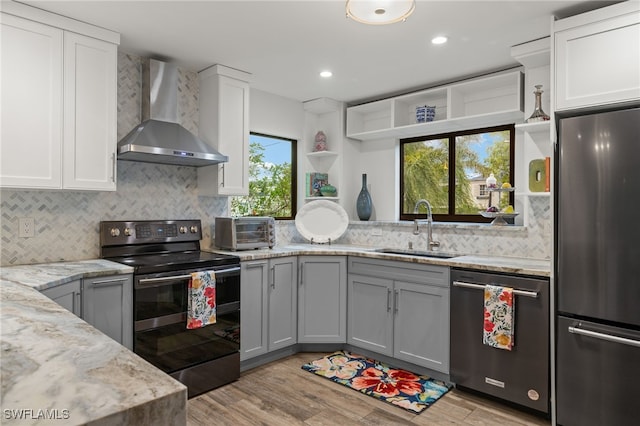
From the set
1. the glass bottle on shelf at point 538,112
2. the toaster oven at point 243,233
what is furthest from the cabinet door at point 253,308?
the glass bottle on shelf at point 538,112

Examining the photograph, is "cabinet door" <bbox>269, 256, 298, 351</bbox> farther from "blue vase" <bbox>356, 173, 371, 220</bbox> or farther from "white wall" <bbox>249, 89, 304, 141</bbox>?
"white wall" <bbox>249, 89, 304, 141</bbox>

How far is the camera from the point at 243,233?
342cm

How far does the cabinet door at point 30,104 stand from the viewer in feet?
7.52

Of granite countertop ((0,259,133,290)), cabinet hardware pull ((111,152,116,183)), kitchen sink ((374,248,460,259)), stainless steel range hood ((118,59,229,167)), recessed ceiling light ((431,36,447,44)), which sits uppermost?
recessed ceiling light ((431,36,447,44))

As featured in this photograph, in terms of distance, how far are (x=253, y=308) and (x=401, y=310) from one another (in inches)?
45.7

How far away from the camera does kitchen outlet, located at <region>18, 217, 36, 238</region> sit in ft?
8.48

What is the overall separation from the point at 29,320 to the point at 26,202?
5.96 ft

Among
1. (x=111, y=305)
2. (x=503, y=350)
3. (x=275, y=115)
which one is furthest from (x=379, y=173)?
(x=111, y=305)

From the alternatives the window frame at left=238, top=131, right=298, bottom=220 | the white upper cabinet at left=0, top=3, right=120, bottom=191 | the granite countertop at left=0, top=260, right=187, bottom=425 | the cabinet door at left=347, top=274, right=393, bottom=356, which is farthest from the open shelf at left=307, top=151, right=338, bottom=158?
the granite countertop at left=0, top=260, right=187, bottom=425

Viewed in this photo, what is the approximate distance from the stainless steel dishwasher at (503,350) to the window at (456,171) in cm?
106

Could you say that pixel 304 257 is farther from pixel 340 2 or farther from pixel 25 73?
pixel 25 73

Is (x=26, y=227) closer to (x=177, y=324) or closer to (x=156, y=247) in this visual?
(x=156, y=247)

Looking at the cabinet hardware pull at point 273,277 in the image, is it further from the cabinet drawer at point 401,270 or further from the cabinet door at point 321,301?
the cabinet drawer at point 401,270

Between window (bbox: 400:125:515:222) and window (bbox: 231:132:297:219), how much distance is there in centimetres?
119
